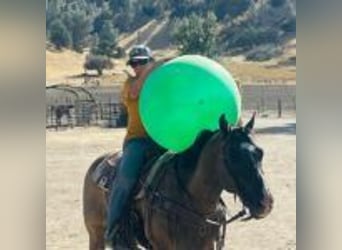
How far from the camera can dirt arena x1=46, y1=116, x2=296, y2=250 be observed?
8.34 metres

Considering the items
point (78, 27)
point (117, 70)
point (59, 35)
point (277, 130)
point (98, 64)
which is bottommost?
point (277, 130)

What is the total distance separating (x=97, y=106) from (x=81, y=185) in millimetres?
12154

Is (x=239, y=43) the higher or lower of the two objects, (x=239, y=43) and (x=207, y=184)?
the higher

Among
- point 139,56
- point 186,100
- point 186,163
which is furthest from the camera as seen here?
point 139,56

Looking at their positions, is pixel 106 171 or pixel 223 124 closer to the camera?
pixel 223 124

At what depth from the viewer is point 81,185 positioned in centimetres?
1224

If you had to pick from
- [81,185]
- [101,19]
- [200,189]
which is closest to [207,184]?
[200,189]

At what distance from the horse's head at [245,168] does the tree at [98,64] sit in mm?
36147

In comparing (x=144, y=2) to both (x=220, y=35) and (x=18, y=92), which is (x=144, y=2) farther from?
(x=18, y=92)

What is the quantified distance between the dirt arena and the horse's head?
13.4 feet

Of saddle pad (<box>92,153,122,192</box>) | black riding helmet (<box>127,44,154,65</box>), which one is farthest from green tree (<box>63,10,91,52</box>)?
black riding helmet (<box>127,44,154,65</box>)

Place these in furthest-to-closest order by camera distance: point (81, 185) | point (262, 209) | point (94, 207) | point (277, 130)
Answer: point (277, 130) < point (81, 185) < point (94, 207) < point (262, 209)

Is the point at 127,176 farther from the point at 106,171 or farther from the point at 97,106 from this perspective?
the point at 97,106

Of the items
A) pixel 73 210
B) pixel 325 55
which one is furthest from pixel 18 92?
pixel 73 210
